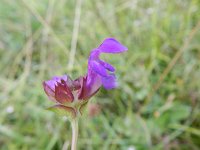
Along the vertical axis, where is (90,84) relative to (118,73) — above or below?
above

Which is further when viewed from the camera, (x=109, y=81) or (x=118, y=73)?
(x=118, y=73)

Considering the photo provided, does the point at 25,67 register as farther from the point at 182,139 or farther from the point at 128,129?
the point at 182,139

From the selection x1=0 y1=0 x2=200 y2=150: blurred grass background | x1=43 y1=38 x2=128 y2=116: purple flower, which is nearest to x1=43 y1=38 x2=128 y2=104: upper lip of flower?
x1=43 y1=38 x2=128 y2=116: purple flower

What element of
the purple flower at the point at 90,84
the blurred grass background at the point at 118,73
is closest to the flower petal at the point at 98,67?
the purple flower at the point at 90,84

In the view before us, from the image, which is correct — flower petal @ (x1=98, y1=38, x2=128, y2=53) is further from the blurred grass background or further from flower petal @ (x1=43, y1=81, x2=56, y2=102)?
the blurred grass background

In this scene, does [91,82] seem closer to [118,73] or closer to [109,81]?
[109,81]

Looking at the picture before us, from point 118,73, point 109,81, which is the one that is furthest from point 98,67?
point 118,73

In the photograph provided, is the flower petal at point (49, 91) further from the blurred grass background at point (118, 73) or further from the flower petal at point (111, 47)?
the blurred grass background at point (118, 73)
